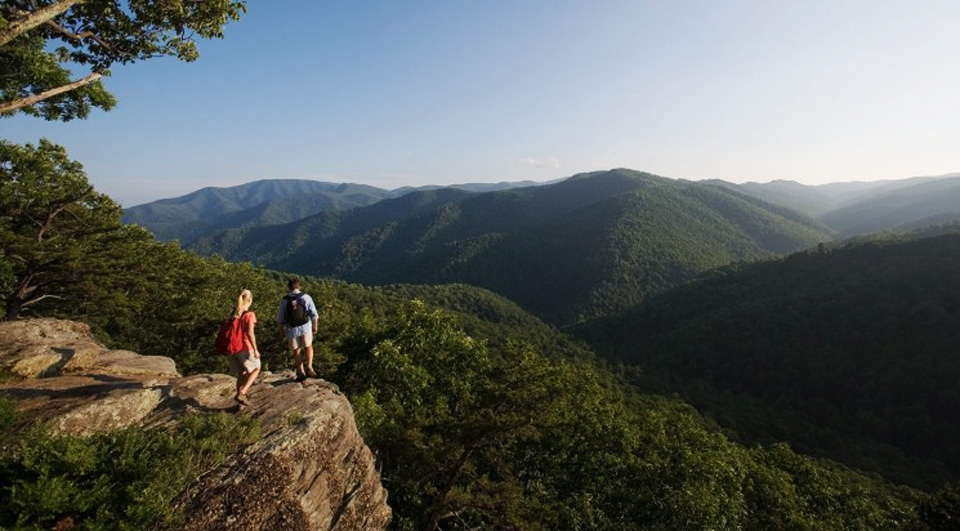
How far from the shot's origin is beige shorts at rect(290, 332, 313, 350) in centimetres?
1204

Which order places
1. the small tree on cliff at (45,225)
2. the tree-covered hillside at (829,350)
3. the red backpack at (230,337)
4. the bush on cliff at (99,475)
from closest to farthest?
the bush on cliff at (99,475) → the red backpack at (230,337) → the small tree on cliff at (45,225) → the tree-covered hillside at (829,350)

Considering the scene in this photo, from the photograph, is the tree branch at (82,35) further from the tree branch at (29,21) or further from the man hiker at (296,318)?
the man hiker at (296,318)

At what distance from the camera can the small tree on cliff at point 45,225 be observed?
69.5 feet

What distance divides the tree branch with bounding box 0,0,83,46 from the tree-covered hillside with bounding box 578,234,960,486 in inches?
4425

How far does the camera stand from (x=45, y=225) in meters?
23.2

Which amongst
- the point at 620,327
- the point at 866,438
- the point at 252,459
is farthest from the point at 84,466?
the point at 620,327

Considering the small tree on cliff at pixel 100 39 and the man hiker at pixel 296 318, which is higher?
the small tree on cliff at pixel 100 39

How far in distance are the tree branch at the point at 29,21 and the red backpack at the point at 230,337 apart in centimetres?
719

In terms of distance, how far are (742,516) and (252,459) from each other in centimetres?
2687

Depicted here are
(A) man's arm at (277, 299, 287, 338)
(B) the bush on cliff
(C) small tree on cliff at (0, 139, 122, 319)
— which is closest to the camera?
(B) the bush on cliff

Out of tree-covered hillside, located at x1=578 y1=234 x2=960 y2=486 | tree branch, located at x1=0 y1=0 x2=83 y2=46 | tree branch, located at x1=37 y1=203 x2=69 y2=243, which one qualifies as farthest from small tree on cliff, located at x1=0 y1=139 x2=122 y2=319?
tree-covered hillside, located at x1=578 y1=234 x2=960 y2=486

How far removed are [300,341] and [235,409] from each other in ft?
8.35

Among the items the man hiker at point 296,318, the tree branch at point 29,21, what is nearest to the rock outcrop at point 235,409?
the man hiker at point 296,318

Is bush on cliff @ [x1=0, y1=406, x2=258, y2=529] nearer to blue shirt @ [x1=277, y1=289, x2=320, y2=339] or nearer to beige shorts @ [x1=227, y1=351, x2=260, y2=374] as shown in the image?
beige shorts @ [x1=227, y1=351, x2=260, y2=374]
